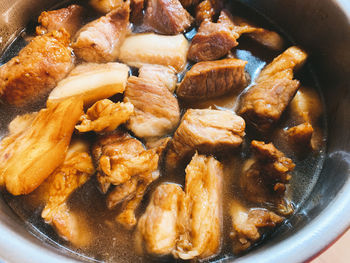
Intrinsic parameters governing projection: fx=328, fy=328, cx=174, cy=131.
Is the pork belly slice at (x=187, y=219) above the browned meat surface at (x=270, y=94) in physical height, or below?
below

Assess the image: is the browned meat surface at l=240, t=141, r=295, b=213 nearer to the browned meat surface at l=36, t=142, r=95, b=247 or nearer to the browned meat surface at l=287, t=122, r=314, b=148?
the browned meat surface at l=287, t=122, r=314, b=148

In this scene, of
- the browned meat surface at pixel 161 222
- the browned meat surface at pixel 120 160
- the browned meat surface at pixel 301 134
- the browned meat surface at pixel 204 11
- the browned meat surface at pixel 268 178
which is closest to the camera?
the browned meat surface at pixel 161 222

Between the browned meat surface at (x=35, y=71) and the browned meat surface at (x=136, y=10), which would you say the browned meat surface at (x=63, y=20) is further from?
the browned meat surface at (x=136, y=10)

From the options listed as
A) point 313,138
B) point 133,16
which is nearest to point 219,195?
point 313,138

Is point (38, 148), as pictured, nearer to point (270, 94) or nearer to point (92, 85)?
point (92, 85)

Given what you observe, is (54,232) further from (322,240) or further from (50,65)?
(322,240)

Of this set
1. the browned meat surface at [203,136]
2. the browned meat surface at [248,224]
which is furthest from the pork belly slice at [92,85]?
the browned meat surface at [248,224]
